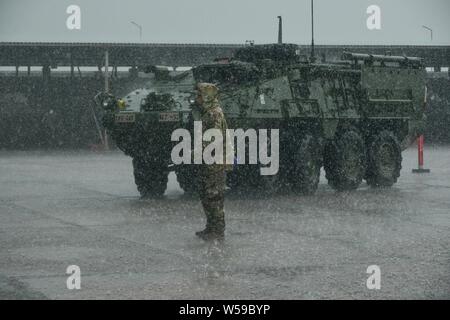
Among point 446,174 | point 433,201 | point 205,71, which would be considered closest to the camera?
point 433,201

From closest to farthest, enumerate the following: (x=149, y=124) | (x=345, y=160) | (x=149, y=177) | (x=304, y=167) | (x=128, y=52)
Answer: (x=149, y=124), (x=149, y=177), (x=304, y=167), (x=345, y=160), (x=128, y=52)

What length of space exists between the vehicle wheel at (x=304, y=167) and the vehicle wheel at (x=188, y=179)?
172 centimetres

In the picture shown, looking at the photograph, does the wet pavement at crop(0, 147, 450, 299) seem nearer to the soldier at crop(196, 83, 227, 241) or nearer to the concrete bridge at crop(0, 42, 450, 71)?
the soldier at crop(196, 83, 227, 241)

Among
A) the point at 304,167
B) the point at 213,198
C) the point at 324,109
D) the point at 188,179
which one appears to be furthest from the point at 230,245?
the point at 324,109

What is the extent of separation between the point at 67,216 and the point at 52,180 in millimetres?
7605

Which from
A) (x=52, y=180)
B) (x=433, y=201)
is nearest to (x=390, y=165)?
(x=433, y=201)

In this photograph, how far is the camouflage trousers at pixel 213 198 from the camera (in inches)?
464

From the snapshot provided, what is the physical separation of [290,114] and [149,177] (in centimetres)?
272

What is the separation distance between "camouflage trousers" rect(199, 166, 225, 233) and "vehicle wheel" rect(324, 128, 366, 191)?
7317 mm

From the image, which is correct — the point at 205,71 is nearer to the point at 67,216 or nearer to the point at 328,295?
the point at 67,216

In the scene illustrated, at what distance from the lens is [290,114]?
1805 centimetres

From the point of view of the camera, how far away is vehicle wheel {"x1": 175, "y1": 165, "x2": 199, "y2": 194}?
17.5 meters

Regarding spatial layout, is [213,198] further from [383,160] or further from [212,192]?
[383,160]

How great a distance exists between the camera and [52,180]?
71.7 ft
